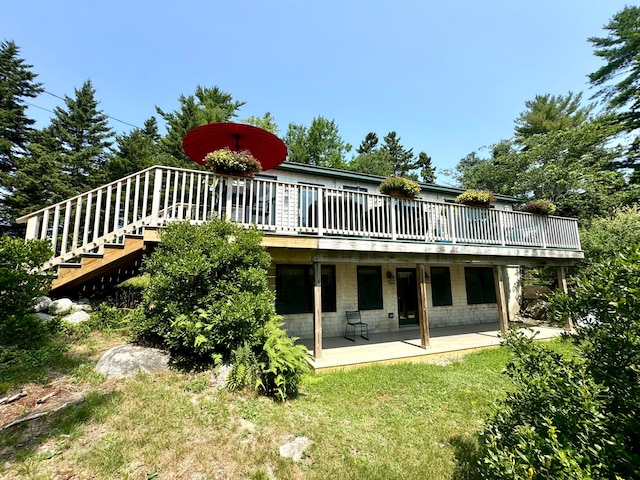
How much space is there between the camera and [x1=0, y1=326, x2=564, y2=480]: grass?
8.22 ft

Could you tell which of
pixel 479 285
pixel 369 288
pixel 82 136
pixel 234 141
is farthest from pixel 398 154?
pixel 234 141

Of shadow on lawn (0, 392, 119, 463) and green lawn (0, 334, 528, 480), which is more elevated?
shadow on lawn (0, 392, 119, 463)

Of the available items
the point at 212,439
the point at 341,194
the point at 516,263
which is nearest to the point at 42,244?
the point at 212,439

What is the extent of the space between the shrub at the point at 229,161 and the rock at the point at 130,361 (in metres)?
3.35

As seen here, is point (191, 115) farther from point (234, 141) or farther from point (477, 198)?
point (477, 198)

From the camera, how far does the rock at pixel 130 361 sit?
379cm

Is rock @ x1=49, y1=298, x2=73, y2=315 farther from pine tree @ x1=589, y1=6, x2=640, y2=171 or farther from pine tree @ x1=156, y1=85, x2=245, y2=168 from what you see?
pine tree @ x1=589, y1=6, x2=640, y2=171

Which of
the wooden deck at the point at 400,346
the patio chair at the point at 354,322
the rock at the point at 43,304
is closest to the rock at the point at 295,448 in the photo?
the wooden deck at the point at 400,346

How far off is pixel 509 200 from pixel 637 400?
13.6m

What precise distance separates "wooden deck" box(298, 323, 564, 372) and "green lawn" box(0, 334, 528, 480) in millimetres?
1521

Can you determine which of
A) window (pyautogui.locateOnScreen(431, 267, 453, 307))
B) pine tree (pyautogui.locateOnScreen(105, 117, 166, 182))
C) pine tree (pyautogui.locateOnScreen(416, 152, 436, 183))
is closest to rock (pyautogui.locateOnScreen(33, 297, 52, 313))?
window (pyautogui.locateOnScreen(431, 267, 453, 307))

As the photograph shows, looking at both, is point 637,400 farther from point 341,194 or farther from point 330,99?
point 330,99

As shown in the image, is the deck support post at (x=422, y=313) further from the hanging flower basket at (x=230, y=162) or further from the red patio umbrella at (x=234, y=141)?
the hanging flower basket at (x=230, y=162)

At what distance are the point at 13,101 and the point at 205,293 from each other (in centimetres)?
2500
